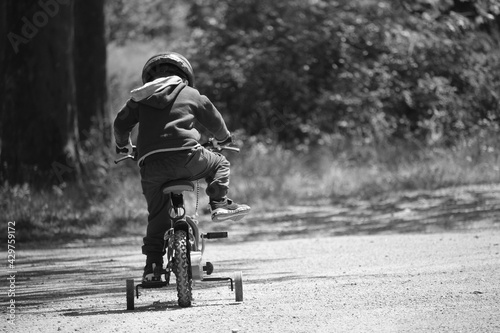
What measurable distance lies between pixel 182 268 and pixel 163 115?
1.12 metres

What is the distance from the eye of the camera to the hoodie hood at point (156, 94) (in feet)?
23.8

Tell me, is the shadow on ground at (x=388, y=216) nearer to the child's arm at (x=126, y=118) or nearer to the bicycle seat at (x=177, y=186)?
the child's arm at (x=126, y=118)

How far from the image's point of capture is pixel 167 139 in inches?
284

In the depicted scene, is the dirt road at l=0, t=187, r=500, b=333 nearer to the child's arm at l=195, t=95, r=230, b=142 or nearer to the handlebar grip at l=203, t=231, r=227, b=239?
the handlebar grip at l=203, t=231, r=227, b=239

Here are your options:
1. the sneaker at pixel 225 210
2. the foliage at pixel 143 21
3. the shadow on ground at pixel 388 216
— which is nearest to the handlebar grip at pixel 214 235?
the sneaker at pixel 225 210

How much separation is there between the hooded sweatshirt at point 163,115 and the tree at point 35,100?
24.4 ft

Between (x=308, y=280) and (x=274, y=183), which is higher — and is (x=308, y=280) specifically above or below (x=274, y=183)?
below

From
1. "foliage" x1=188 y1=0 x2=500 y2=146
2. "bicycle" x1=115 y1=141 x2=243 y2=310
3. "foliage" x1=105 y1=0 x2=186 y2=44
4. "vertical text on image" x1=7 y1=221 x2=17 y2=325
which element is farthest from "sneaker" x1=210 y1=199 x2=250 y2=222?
"foliage" x1=105 y1=0 x2=186 y2=44

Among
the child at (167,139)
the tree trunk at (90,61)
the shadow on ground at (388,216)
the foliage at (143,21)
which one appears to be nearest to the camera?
the child at (167,139)

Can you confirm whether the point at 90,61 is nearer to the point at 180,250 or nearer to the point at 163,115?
the point at 163,115

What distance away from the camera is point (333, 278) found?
28.8 feet

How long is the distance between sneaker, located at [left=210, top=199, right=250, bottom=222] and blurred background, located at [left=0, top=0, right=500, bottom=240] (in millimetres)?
6072

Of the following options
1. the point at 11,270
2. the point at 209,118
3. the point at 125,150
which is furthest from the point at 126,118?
the point at 11,270

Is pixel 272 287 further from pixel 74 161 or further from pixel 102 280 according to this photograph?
pixel 74 161
